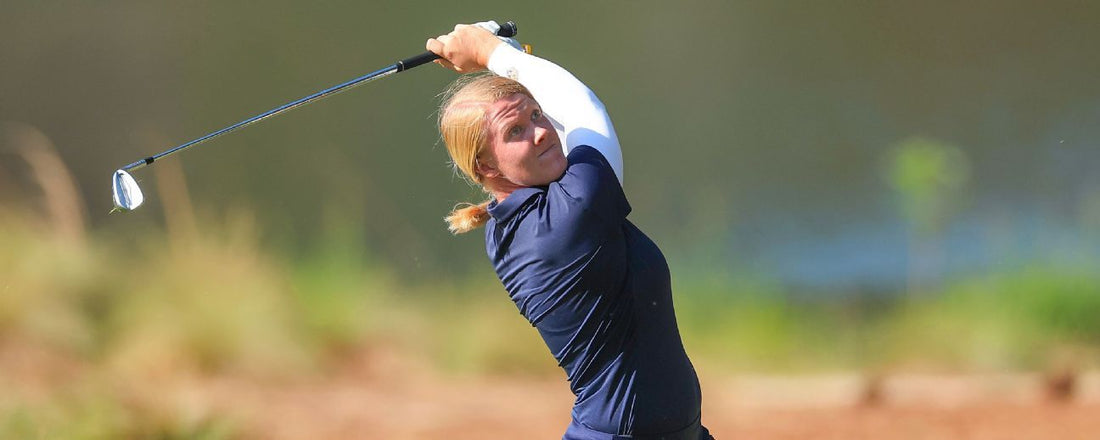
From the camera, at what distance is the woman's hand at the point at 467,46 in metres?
2.16

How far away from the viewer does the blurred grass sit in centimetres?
431

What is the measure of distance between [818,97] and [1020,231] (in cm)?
93

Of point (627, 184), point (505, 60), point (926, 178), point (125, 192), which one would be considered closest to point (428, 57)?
point (505, 60)

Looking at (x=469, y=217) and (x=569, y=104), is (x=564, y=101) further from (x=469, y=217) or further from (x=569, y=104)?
(x=469, y=217)

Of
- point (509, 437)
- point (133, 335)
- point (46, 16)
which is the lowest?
Answer: point (509, 437)

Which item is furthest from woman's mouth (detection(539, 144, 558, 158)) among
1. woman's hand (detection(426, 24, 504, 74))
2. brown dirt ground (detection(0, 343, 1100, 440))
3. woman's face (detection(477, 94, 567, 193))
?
brown dirt ground (detection(0, 343, 1100, 440))

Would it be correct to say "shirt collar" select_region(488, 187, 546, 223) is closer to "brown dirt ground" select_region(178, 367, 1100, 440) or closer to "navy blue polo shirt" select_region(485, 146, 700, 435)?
"navy blue polo shirt" select_region(485, 146, 700, 435)

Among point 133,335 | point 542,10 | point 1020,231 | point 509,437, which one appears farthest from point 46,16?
point 1020,231

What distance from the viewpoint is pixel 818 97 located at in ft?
15.3

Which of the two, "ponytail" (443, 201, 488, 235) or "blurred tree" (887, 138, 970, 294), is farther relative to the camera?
"blurred tree" (887, 138, 970, 294)

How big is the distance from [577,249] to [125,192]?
1242mm

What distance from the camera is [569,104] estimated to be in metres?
2.04

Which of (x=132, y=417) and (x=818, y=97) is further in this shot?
(x=818, y=97)

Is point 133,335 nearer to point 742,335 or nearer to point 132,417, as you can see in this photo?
point 132,417
